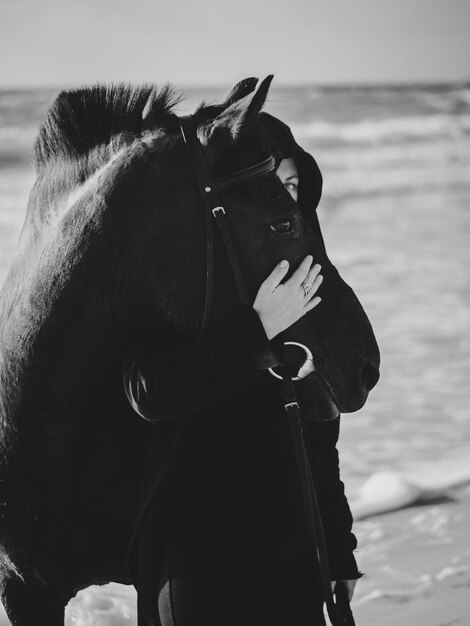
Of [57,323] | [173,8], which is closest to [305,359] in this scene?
[57,323]

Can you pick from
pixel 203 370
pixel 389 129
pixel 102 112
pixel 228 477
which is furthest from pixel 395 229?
pixel 203 370

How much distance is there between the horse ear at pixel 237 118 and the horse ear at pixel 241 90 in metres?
0.05

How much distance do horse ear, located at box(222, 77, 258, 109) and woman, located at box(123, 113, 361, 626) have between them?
73mm

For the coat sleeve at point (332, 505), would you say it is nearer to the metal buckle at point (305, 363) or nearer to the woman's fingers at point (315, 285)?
the metal buckle at point (305, 363)

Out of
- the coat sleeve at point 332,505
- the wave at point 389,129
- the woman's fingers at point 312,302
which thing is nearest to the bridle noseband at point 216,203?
the woman's fingers at point 312,302

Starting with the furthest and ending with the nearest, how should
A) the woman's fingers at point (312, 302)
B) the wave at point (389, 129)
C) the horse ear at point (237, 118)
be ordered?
the wave at point (389, 129), the woman's fingers at point (312, 302), the horse ear at point (237, 118)

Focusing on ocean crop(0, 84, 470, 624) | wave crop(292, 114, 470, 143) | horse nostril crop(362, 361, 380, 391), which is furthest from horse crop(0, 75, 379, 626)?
wave crop(292, 114, 470, 143)

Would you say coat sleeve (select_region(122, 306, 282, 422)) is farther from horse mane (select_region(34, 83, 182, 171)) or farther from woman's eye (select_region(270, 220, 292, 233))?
horse mane (select_region(34, 83, 182, 171))

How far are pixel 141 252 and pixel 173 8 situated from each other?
1207 centimetres

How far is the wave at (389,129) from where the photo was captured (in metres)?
19.3

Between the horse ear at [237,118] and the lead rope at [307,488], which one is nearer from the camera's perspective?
the horse ear at [237,118]

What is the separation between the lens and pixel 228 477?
5.84ft

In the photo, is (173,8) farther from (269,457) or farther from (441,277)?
(269,457)

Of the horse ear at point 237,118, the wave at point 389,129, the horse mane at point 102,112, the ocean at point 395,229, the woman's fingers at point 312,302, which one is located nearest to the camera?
the horse ear at point 237,118
